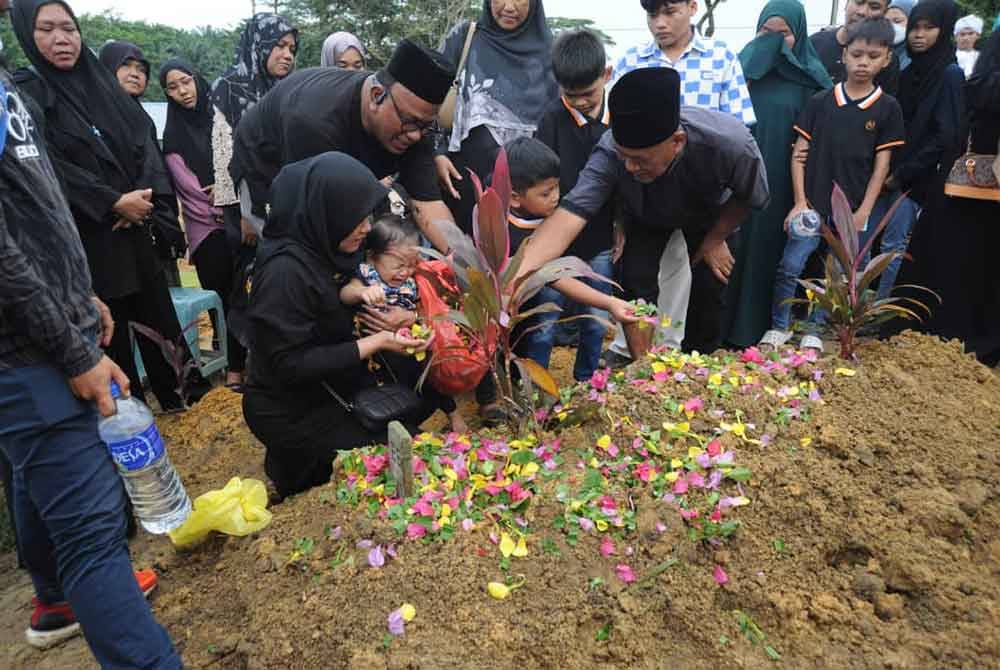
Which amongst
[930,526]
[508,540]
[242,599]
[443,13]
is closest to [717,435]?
[930,526]

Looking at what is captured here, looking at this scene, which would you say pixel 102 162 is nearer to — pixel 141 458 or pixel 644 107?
pixel 141 458

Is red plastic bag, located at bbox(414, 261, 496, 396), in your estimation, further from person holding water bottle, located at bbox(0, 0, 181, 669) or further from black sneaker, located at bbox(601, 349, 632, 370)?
black sneaker, located at bbox(601, 349, 632, 370)

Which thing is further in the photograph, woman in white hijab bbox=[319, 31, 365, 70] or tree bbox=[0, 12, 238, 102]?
tree bbox=[0, 12, 238, 102]

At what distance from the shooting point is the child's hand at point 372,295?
2.31 metres

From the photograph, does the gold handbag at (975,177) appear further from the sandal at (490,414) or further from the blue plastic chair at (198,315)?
the blue plastic chair at (198,315)

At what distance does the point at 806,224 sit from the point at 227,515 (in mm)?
3236

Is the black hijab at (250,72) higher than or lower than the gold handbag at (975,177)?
higher

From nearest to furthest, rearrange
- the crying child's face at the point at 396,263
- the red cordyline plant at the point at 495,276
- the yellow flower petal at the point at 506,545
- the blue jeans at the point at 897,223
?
the yellow flower petal at the point at 506,545, the red cordyline plant at the point at 495,276, the crying child's face at the point at 396,263, the blue jeans at the point at 897,223

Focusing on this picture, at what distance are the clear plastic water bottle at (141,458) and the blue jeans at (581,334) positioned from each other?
1712 mm

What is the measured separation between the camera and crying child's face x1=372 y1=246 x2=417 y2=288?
2521mm

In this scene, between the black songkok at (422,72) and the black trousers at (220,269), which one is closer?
the black songkok at (422,72)

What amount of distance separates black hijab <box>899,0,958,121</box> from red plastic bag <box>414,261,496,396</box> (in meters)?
3.29

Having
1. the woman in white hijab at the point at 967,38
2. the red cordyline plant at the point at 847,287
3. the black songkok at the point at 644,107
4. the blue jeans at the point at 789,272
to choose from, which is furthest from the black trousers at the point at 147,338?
the woman in white hijab at the point at 967,38

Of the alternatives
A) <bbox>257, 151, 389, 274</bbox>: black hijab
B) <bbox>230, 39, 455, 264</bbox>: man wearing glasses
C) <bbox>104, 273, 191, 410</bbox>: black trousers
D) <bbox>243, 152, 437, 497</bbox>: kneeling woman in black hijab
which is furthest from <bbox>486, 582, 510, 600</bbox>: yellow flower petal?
<bbox>104, 273, 191, 410</bbox>: black trousers
